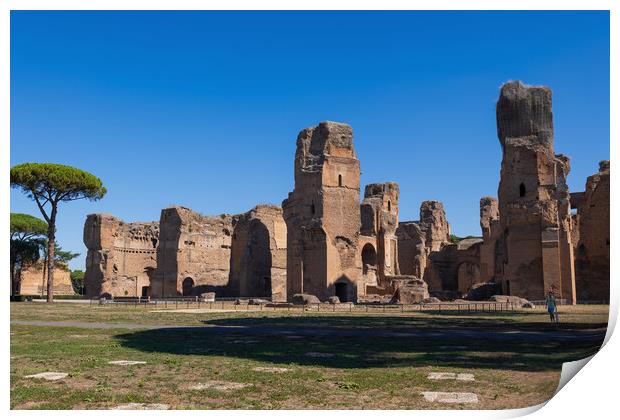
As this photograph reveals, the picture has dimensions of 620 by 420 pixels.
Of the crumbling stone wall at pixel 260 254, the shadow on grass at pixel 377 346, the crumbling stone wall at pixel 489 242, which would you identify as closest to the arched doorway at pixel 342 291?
the crumbling stone wall at pixel 260 254

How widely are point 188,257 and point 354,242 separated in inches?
688

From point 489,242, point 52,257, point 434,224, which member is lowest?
point 52,257

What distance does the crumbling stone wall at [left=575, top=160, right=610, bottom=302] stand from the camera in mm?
37312

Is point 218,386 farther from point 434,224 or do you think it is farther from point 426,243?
point 434,224

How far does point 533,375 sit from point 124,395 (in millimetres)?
5384

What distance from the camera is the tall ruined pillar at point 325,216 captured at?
34938mm

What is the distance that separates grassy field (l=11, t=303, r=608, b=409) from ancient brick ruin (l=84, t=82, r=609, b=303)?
68.0 feet

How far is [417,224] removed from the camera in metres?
59.3

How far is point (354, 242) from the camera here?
3591 centimetres

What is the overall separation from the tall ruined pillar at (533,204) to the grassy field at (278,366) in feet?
66.9

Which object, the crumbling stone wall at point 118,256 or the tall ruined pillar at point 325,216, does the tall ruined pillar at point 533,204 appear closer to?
the tall ruined pillar at point 325,216

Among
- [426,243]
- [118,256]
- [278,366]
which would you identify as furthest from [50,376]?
[426,243]

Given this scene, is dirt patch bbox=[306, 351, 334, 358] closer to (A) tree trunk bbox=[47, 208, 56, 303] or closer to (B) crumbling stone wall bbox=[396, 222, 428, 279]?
(A) tree trunk bbox=[47, 208, 56, 303]

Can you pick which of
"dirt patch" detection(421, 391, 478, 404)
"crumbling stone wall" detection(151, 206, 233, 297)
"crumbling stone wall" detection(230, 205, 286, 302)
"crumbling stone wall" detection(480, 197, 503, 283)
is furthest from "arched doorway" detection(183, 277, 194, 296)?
"dirt patch" detection(421, 391, 478, 404)
